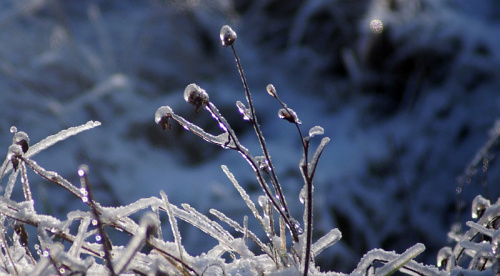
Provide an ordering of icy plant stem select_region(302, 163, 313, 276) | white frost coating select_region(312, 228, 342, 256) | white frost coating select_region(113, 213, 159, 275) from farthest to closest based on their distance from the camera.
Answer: white frost coating select_region(312, 228, 342, 256)
icy plant stem select_region(302, 163, 313, 276)
white frost coating select_region(113, 213, 159, 275)

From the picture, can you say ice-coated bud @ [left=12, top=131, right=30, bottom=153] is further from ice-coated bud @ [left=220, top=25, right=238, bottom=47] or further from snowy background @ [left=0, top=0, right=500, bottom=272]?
snowy background @ [left=0, top=0, right=500, bottom=272]

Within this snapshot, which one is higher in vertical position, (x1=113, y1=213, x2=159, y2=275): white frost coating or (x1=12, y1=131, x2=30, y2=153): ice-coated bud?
(x1=12, y1=131, x2=30, y2=153): ice-coated bud

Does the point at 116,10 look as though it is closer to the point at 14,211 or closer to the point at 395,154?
the point at 395,154

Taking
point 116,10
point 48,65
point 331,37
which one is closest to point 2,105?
point 48,65

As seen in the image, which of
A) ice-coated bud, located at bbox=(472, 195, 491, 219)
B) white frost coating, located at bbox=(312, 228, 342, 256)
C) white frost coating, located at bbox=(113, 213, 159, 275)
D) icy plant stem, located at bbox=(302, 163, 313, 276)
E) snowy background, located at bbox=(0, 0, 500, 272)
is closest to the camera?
white frost coating, located at bbox=(113, 213, 159, 275)

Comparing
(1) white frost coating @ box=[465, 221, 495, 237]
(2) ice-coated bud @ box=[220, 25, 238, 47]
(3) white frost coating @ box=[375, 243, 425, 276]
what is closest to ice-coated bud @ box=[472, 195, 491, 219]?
(1) white frost coating @ box=[465, 221, 495, 237]

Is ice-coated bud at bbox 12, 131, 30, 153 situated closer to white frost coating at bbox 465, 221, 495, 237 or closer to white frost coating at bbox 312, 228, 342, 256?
white frost coating at bbox 312, 228, 342, 256

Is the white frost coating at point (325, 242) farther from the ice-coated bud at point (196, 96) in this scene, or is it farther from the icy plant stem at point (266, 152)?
the ice-coated bud at point (196, 96)

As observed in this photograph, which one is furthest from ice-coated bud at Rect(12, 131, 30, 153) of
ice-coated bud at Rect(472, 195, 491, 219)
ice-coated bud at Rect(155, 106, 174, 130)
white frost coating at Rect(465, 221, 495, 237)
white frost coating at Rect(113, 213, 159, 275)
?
ice-coated bud at Rect(472, 195, 491, 219)

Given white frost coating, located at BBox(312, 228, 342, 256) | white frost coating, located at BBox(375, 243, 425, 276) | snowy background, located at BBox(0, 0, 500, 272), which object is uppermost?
snowy background, located at BBox(0, 0, 500, 272)

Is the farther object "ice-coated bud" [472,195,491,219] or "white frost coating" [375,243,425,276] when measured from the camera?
"ice-coated bud" [472,195,491,219]
